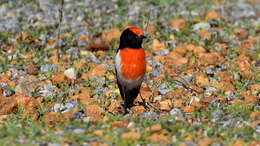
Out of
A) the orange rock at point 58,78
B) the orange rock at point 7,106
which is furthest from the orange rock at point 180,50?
the orange rock at point 7,106

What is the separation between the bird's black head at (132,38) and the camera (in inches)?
226

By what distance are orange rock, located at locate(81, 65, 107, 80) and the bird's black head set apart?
4.81 feet

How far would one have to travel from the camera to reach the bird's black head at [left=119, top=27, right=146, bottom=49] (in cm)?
574

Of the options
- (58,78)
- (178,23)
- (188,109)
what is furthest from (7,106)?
(178,23)

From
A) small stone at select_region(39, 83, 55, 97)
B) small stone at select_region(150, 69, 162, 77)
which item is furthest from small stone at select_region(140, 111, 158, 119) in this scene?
small stone at select_region(150, 69, 162, 77)

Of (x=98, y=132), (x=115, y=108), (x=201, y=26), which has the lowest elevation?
(x=115, y=108)

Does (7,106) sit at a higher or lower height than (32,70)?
→ lower

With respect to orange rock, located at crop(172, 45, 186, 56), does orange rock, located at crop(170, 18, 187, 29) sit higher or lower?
higher

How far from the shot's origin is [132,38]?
19.0 feet

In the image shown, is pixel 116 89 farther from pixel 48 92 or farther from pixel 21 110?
pixel 21 110

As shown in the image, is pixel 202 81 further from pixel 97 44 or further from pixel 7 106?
pixel 7 106

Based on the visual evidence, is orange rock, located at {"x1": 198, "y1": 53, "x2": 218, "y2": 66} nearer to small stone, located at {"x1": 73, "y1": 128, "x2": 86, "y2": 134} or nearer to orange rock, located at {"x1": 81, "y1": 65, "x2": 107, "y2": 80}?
orange rock, located at {"x1": 81, "y1": 65, "x2": 107, "y2": 80}

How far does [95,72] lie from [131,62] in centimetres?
156

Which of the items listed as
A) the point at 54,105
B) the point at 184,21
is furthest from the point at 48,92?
the point at 184,21
